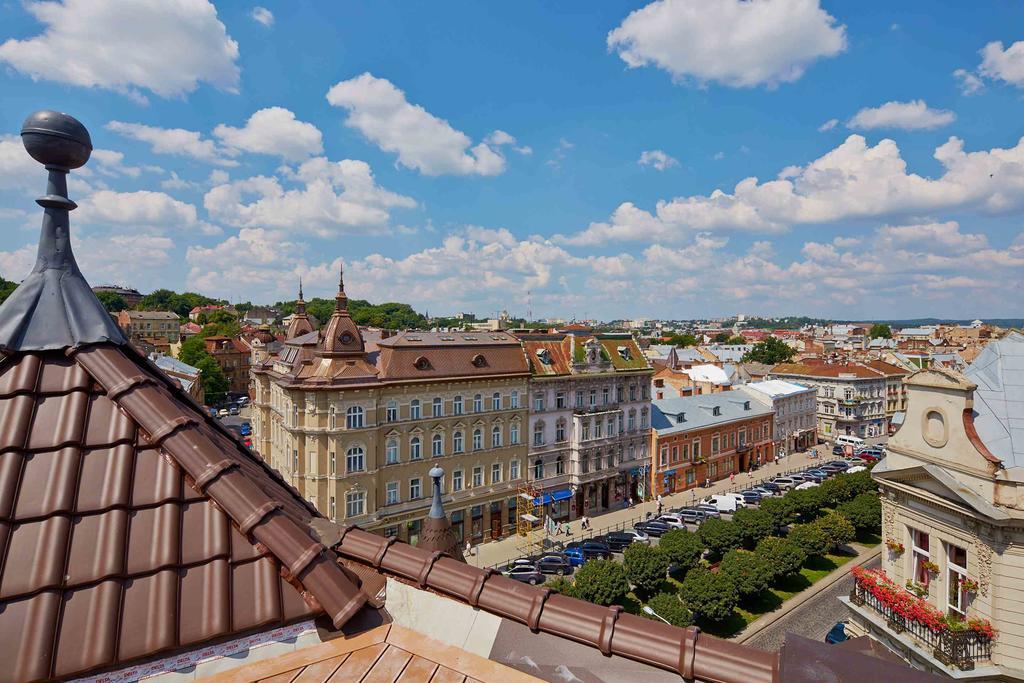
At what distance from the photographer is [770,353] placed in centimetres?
12150

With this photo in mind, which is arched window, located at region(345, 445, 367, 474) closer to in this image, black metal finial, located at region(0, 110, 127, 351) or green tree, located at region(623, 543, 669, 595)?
green tree, located at region(623, 543, 669, 595)

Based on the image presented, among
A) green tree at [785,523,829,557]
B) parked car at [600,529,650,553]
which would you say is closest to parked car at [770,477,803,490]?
green tree at [785,523,829,557]

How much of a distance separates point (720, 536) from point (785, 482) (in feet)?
75.9

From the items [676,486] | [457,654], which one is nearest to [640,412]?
[676,486]

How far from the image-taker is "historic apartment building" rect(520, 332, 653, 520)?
39688 millimetres

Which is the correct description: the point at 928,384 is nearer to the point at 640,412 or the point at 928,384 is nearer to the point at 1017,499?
the point at 1017,499

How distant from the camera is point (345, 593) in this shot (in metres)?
3.95

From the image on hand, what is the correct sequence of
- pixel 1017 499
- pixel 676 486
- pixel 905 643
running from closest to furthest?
1. pixel 1017 499
2. pixel 905 643
3. pixel 676 486

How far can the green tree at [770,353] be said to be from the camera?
120 meters

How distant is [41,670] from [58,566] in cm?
59

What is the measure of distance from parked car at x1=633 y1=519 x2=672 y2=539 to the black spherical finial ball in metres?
38.9

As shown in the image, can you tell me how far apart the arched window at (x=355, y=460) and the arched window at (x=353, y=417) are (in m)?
1.21

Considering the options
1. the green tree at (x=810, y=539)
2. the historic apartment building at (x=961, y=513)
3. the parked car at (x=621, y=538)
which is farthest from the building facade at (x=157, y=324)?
the historic apartment building at (x=961, y=513)

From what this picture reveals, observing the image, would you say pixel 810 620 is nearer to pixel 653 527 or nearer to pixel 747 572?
pixel 747 572
